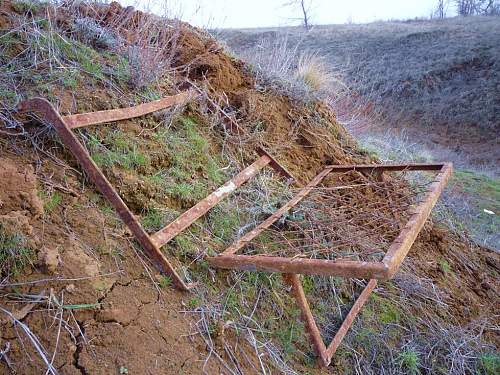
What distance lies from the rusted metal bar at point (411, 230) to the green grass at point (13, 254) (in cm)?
150

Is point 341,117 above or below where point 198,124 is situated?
below

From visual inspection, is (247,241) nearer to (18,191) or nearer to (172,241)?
(172,241)

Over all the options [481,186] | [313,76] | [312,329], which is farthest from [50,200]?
[481,186]

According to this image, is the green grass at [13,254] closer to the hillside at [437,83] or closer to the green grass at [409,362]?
the green grass at [409,362]

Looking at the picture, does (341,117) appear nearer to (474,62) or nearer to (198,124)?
(198,124)

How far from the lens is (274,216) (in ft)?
9.24

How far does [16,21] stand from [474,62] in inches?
652

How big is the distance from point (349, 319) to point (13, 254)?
6.13ft

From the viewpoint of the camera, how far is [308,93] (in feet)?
14.4

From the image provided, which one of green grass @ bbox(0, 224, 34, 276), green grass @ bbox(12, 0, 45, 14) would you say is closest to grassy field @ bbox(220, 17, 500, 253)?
green grass @ bbox(12, 0, 45, 14)

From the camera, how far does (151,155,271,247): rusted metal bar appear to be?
7.46 feet

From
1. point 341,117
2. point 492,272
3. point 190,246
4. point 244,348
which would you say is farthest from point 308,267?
point 341,117

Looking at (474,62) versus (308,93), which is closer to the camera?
(308,93)

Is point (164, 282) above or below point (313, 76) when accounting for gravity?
below
